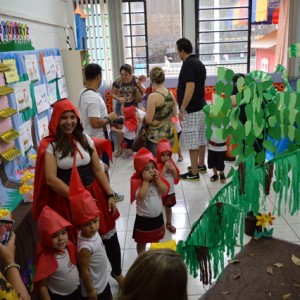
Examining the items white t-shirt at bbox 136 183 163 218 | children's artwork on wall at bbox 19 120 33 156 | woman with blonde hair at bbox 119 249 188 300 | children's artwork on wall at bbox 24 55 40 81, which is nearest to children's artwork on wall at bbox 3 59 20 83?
children's artwork on wall at bbox 24 55 40 81

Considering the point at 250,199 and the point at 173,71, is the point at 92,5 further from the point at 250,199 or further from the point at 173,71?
the point at 250,199

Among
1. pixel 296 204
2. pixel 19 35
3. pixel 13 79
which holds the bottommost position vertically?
pixel 296 204

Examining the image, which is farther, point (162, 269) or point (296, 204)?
point (296, 204)

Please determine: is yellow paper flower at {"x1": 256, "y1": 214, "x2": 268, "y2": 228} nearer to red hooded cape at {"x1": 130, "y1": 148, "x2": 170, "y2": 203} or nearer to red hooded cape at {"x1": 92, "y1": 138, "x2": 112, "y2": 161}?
red hooded cape at {"x1": 130, "y1": 148, "x2": 170, "y2": 203}

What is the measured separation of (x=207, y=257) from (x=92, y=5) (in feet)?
17.3

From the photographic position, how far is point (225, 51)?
6.56 meters

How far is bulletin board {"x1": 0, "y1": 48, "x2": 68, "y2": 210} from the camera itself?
246 centimetres

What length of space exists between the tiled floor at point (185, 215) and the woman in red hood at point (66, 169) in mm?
625

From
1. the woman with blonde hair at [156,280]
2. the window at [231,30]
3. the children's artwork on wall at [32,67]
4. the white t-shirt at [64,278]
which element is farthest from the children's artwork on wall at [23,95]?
the window at [231,30]

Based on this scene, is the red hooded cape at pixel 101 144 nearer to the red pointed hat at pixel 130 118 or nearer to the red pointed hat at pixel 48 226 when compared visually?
the red pointed hat at pixel 48 226

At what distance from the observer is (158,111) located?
3.22m

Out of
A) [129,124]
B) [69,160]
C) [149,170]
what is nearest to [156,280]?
[69,160]

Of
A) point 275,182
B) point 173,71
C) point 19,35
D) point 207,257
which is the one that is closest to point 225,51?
Answer: point 173,71

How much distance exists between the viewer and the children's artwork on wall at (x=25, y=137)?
9.21 ft
